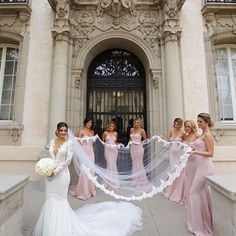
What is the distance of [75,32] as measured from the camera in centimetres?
780

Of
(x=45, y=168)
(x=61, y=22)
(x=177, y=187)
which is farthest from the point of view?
(x=61, y=22)

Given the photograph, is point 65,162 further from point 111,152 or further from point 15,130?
point 15,130

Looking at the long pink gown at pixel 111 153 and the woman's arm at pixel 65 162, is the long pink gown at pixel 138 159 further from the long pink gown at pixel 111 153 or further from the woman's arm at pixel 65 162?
the woman's arm at pixel 65 162

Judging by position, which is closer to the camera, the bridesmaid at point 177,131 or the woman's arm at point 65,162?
the woman's arm at point 65,162

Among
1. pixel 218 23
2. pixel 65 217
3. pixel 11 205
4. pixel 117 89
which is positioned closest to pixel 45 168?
pixel 11 205

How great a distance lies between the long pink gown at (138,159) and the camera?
15.9 ft

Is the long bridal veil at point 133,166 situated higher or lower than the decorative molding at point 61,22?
lower

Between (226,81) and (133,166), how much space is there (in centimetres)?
497

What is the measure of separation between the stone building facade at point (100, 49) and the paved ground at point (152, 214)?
2.14m

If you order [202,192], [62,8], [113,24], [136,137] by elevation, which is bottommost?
[202,192]

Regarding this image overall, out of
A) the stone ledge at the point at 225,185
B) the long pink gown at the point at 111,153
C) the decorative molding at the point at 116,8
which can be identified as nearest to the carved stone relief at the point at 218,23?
the decorative molding at the point at 116,8

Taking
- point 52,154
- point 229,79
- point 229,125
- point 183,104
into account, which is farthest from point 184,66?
point 52,154

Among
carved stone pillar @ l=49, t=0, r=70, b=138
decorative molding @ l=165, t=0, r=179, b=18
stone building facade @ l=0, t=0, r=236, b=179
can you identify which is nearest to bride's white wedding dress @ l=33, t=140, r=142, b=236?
carved stone pillar @ l=49, t=0, r=70, b=138

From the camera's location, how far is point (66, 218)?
11.0 feet
